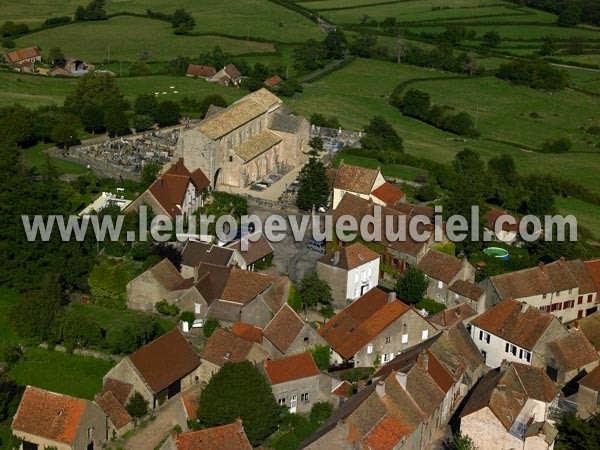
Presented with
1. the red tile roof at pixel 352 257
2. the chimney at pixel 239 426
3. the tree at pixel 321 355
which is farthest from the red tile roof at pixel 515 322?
the chimney at pixel 239 426

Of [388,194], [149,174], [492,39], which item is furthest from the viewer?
[492,39]

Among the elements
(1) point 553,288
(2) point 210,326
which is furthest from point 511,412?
(2) point 210,326

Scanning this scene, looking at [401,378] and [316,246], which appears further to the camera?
[316,246]

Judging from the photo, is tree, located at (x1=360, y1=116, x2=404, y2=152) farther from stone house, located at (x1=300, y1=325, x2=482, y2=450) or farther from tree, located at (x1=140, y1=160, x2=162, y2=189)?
stone house, located at (x1=300, y1=325, x2=482, y2=450)

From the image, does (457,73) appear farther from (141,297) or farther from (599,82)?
(141,297)

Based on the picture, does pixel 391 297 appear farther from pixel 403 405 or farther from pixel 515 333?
pixel 403 405

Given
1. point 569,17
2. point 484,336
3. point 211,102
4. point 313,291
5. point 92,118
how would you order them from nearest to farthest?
point 484,336, point 313,291, point 92,118, point 211,102, point 569,17

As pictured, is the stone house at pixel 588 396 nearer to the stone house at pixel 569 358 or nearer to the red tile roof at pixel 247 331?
the stone house at pixel 569 358
